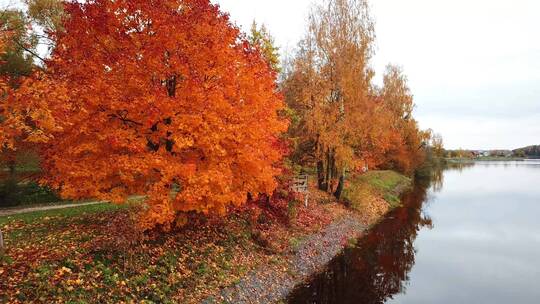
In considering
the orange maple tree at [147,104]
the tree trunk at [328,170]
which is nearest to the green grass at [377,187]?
the tree trunk at [328,170]

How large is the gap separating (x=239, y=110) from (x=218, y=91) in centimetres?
136

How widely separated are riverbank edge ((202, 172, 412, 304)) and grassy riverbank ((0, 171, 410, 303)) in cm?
16

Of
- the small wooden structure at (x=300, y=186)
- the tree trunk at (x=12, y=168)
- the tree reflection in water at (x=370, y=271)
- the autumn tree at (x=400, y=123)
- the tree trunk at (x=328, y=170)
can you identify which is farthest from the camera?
the autumn tree at (x=400, y=123)

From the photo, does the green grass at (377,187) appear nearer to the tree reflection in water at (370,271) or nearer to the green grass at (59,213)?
the tree reflection in water at (370,271)

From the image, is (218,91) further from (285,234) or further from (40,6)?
(40,6)

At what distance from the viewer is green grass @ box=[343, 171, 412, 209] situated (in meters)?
33.2

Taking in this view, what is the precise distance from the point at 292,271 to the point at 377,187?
28.4 metres

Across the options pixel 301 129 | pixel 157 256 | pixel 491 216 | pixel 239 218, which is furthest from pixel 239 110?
pixel 491 216

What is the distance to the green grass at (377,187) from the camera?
109ft

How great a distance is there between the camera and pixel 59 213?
18531mm

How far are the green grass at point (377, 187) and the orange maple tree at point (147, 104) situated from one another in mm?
20749

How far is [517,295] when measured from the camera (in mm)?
17562

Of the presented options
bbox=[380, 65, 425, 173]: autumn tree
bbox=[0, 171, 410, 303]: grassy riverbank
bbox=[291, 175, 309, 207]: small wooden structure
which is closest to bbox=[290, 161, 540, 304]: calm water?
bbox=[0, 171, 410, 303]: grassy riverbank

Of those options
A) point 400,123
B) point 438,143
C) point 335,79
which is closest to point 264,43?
point 335,79
